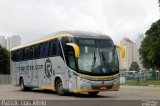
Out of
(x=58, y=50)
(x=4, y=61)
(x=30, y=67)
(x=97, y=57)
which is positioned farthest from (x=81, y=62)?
(x=4, y=61)

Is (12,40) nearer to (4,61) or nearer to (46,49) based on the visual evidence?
(4,61)

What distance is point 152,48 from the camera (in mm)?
73312

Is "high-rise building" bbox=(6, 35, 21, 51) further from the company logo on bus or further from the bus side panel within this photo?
the company logo on bus

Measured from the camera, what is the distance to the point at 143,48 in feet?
262

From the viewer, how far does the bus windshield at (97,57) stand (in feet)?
69.9

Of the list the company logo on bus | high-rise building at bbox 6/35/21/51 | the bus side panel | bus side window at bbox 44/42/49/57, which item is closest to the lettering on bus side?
the bus side panel

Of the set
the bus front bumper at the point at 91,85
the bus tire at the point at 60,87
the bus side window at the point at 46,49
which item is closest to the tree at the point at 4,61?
the bus side window at the point at 46,49

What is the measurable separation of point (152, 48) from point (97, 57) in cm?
5305

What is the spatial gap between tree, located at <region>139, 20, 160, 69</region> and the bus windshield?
Answer: 5120cm

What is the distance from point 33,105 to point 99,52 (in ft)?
23.2

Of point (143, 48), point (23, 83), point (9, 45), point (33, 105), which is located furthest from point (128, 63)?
point (33, 105)

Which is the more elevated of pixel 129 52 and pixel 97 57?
pixel 129 52

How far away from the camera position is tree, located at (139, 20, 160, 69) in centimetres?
7266

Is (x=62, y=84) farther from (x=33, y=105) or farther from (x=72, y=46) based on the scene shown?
(x=33, y=105)
